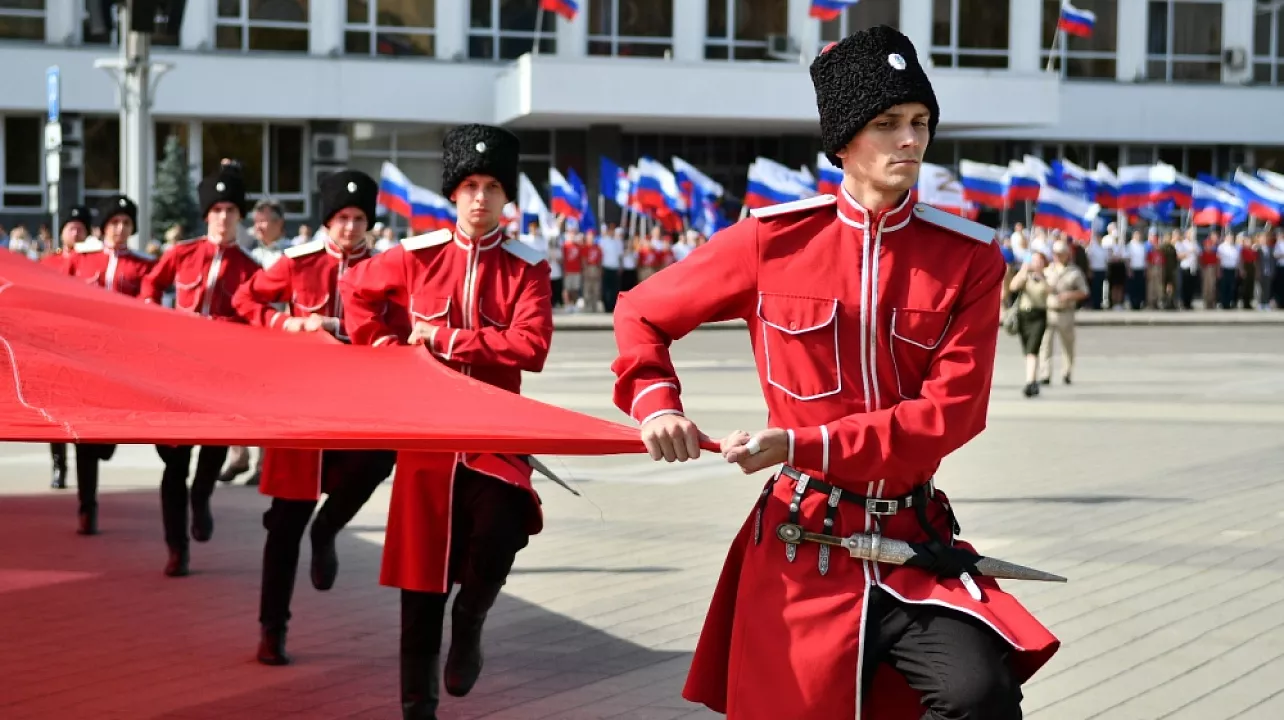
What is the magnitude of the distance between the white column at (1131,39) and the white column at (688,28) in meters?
12.8

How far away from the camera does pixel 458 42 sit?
47.1 meters

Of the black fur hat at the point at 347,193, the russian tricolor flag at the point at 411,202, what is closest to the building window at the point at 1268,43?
the russian tricolor flag at the point at 411,202

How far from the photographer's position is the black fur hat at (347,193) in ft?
28.9

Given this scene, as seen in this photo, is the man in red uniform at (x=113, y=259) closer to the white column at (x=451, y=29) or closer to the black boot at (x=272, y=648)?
the black boot at (x=272, y=648)

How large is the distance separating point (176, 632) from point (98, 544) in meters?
2.74

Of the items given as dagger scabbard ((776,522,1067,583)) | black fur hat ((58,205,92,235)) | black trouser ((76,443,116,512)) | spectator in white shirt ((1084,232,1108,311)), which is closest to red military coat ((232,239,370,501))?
black trouser ((76,443,116,512))

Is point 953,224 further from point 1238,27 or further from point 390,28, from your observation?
point 1238,27

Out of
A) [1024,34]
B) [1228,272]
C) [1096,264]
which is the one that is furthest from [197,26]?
[1228,272]

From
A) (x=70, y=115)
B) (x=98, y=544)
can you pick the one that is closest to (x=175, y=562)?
(x=98, y=544)

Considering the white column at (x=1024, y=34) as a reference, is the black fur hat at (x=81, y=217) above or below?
below

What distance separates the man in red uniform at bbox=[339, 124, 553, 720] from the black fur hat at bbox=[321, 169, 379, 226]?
1.78 meters

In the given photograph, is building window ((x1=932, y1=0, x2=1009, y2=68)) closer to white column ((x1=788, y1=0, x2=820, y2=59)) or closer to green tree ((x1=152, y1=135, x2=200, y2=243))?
white column ((x1=788, y1=0, x2=820, y2=59))

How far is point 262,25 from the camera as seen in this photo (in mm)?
45969

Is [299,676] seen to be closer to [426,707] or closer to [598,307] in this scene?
[426,707]
